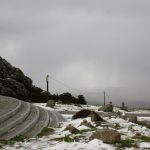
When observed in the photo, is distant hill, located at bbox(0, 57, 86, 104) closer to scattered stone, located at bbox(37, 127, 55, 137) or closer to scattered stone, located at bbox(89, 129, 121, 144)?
scattered stone, located at bbox(37, 127, 55, 137)

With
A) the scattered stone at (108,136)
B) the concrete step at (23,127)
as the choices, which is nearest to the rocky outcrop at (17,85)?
the concrete step at (23,127)

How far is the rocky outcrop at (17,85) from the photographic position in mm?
49450

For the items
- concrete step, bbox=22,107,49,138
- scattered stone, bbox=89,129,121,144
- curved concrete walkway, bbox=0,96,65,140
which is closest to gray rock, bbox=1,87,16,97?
curved concrete walkway, bbox=0,96,65,140

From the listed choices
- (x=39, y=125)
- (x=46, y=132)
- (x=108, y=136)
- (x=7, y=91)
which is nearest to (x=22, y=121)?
(x=39, y=125)

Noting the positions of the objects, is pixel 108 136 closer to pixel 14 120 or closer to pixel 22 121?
pixel 14 120

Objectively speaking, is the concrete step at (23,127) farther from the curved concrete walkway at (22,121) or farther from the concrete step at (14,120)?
the concrete step at (14,120)

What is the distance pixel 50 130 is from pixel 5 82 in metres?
33.1

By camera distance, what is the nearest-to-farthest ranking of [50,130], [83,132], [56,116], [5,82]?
1. [83,132]
2. [50,130]
3. [56,116]
4. [5,82]

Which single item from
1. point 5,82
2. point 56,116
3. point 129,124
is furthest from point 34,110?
point 5,82

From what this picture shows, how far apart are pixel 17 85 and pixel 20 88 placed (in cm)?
62

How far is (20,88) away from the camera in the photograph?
5231 centimetres

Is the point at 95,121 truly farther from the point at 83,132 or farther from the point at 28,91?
the point at 28,91

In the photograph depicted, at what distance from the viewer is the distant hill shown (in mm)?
49656

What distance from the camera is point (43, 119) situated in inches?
912
